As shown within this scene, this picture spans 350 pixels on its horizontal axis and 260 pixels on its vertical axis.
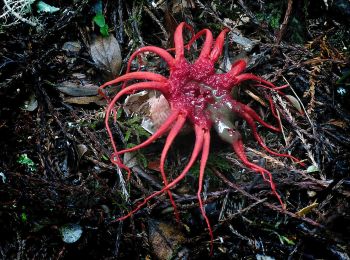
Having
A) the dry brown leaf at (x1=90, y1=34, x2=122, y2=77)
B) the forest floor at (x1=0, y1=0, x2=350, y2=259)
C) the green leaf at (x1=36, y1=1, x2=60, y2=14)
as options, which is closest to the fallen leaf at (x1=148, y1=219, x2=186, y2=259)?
the forest floor at (x1=0, y1=0, x2=350, y2=259)

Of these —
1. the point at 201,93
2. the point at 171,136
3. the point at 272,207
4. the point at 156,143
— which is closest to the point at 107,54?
the point at 156,143

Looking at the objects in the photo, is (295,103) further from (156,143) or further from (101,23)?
(101,23)

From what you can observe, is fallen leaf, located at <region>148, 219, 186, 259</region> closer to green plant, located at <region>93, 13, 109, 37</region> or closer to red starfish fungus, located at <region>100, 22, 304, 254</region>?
red starfish fungus, located at <region>100, 22, 304, 254</region>

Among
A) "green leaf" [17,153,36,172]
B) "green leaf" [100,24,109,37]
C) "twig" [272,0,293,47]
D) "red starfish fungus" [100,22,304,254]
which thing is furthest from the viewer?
"green leaf" [100,24,109,37]

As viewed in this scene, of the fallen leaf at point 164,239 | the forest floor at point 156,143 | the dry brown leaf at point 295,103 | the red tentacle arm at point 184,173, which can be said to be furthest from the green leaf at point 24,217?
the dry brown leaf at point 295,103

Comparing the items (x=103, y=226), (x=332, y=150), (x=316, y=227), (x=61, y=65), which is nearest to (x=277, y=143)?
(x=332, y=150)

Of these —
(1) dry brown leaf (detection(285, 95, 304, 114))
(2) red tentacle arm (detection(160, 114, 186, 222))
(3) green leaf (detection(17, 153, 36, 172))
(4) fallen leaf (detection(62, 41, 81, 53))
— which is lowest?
(1) dry brown leaf (detection(285, 95, 304, 114))

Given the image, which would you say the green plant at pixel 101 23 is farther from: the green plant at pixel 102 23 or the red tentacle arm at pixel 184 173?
the red tentacle arm at pixel 184 173

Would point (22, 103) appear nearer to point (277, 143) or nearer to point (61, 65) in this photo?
point (61, 65)
